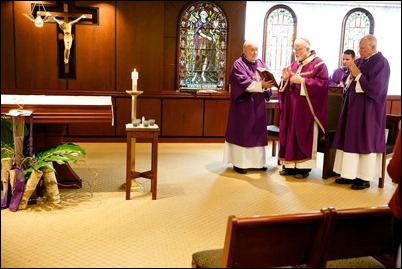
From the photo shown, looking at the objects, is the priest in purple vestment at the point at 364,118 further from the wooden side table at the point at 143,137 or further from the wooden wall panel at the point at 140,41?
the wooden wall panel at the point at 140,41

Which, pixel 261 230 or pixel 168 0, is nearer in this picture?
pixel 261 230

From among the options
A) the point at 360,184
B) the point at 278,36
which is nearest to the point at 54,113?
the point at 360,184

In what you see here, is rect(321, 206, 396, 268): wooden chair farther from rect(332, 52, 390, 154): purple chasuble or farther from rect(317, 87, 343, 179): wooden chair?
rect(317, 87, 343, 179): wooden chair

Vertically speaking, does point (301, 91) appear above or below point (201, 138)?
above

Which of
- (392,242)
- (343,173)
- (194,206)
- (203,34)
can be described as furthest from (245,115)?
(392,242)

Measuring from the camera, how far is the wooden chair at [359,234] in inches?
78.1

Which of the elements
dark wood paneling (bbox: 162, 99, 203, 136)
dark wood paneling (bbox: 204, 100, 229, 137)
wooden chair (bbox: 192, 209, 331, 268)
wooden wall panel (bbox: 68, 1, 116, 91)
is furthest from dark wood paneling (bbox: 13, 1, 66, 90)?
wooden chair (bbox: 192, 209, 331, 268)

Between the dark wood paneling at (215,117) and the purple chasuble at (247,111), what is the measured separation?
197cm

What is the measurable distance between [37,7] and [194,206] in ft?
13.6

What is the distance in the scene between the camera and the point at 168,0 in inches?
277

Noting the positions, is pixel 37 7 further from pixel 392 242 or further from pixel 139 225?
pixel 392 242

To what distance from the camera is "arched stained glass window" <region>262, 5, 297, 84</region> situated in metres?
8.03

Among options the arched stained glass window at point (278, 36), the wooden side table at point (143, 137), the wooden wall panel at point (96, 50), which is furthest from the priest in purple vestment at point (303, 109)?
the arched stained glass window at point (278, 36)

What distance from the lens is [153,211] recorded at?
3814mm
